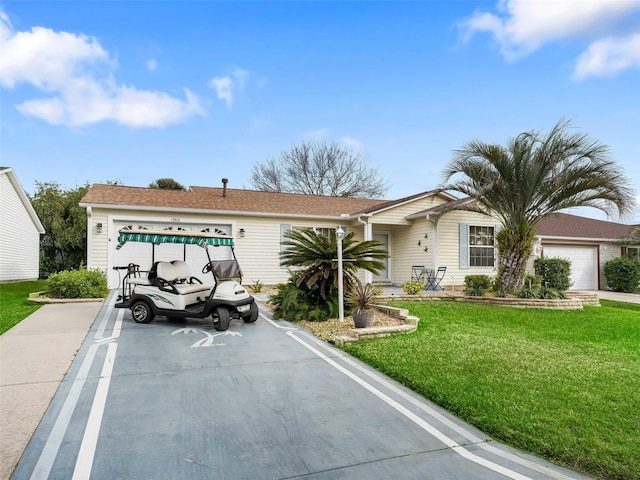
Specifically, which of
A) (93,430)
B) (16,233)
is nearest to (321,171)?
(16,233)

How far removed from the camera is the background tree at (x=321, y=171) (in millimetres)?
28359

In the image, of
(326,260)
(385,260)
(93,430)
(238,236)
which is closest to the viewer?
(93,430)

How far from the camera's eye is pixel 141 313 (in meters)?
7.28

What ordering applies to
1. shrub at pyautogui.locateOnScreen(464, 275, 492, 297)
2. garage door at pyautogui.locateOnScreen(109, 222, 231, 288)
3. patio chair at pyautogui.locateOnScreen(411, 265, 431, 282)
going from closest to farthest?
shrub at pyautogui.locateOnScreen(464, 275, 492, 297)
garage door at pyautogui.locateOnScreen(109, 222, 231, 288)
patio chair at pyautogui.locateOnScreen(411, 265, 431, 282)

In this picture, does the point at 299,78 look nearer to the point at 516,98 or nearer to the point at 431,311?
the point at 516,98

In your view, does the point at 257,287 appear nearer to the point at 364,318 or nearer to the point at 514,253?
the point at 364,318

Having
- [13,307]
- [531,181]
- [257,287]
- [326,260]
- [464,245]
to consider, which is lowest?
[13,307]

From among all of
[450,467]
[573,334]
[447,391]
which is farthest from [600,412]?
[573,334]

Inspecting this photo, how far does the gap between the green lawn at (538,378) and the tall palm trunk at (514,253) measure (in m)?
2.67

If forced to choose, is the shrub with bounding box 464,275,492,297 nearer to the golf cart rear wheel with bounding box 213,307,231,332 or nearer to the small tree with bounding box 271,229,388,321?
the small tree with bounding box 271,229,388,321

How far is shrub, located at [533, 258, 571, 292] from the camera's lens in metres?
14.9

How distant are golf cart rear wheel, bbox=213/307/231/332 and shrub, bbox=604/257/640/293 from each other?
1746 centimetres

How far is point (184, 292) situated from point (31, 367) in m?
2.60

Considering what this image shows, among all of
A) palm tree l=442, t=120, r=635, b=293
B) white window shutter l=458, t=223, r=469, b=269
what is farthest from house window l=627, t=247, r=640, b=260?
palm tree l=442, t=120, r=635, b=293
